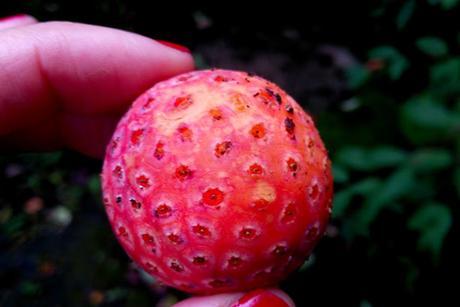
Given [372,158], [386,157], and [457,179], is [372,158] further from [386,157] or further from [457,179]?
[457,179]

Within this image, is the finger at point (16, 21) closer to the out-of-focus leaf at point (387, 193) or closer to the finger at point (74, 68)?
the finger at point (74, 68)

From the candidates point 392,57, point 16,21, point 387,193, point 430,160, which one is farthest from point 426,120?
point 16,21

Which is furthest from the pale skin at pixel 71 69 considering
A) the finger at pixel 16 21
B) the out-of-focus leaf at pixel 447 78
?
the out-of-focus leaf at pixel 447 78

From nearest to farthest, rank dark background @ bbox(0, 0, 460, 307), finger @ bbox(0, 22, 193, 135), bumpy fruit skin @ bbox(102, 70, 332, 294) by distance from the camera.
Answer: bumpy fruit skin @ bbox(102, 70, 332, 294)
finger @ bbox(0, 22, 193, 135)
dark background @ bbox(0, 0, 460, 307)

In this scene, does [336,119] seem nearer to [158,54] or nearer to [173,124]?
[158,54]

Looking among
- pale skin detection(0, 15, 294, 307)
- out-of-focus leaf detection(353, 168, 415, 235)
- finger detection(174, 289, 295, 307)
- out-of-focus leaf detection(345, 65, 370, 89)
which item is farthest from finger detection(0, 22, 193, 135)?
out-of-focus leaf detection(345, 65, 370, 89)

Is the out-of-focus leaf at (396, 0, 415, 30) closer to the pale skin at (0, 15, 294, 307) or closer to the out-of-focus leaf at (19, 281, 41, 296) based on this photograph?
the pale skin at (0, 15, 294, 307)

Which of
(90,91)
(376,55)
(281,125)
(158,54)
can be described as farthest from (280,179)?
(376,55)
